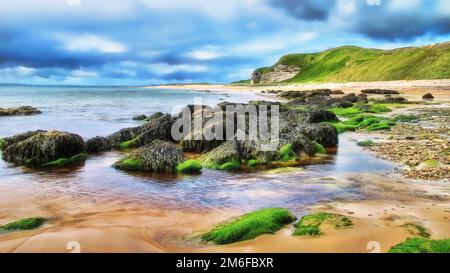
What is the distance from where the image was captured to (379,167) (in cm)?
1230

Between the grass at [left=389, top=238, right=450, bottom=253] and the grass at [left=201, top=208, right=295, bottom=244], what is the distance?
77.8 inches

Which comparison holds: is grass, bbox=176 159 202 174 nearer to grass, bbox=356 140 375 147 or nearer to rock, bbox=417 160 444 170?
rock, bbox=417 160 444 170

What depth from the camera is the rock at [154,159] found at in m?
12.5

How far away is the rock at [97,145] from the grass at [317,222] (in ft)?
35.7

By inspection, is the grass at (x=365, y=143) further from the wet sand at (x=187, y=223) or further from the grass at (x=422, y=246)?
the grass at (x=422, y=246)

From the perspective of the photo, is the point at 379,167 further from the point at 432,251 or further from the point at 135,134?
the point at 135,134

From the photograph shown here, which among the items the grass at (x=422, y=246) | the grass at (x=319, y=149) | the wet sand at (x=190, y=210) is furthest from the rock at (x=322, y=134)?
the grass at (x=422, y=246)

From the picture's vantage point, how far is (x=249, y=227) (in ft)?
22.6

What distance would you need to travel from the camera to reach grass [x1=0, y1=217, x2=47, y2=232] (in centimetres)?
729

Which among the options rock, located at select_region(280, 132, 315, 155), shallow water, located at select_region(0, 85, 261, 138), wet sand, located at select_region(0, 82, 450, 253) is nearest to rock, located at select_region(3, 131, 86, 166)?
wet sand, located at select_region(0, 82, 450, 253)

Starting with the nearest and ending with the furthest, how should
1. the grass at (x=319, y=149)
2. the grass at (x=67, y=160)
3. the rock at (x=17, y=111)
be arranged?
the grass at (x=67, y=160), the grass at (x=319, y=149), the rock at (x=17, y=111)

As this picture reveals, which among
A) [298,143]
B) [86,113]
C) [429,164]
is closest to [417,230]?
[429,164]
